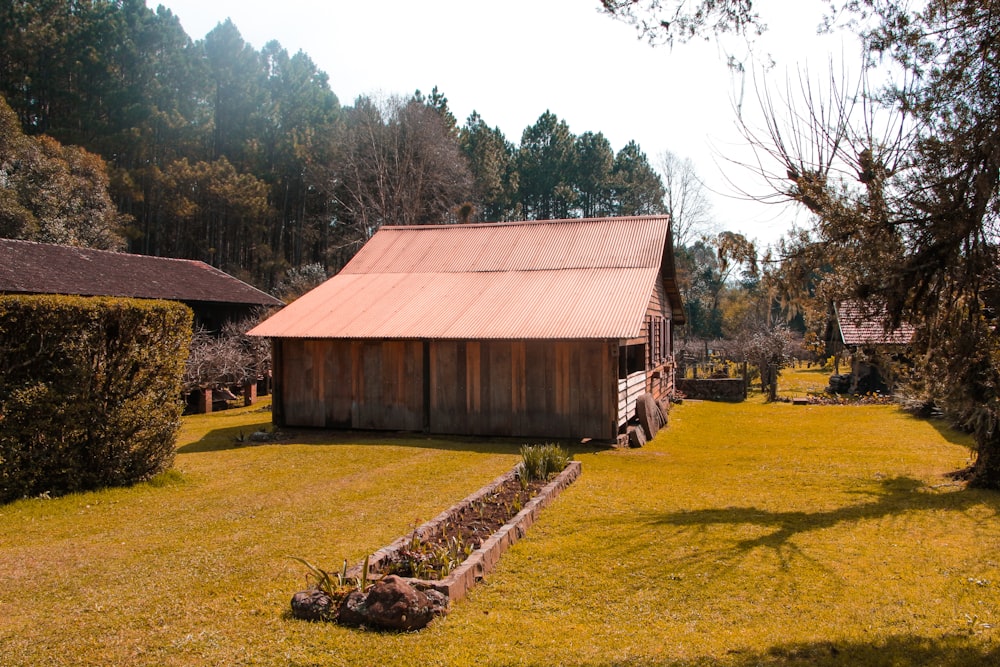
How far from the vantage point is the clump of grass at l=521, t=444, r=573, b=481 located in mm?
10755

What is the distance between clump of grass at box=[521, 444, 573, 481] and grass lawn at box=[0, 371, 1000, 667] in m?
Answer: 0.48

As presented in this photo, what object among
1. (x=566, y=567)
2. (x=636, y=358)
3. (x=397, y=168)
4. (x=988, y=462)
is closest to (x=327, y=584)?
(x=566, y=567)

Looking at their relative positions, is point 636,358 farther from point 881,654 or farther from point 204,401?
point 881,654

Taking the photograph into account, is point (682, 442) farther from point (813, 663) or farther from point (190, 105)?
point (190, 105)

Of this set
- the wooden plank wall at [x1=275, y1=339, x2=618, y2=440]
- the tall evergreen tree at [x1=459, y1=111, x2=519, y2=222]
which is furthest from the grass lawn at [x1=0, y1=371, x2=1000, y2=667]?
the tall evergreen tree at [x1=459, y1=111, x2=519, y2=222]

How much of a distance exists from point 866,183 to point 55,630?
350 inches

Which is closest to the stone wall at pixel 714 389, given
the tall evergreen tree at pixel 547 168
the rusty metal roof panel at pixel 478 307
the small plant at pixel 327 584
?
the rusty metal roof panel at pixel 478 307

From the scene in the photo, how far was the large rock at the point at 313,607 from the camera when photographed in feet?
18.3

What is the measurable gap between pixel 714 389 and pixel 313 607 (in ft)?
77.5

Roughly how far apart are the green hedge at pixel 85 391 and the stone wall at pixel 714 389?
2070 centimetres

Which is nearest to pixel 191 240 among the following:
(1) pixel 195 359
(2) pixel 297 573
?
(1) pixel 195 359

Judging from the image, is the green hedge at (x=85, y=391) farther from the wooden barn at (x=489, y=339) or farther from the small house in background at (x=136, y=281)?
the small house in background at (x=136, y=281)

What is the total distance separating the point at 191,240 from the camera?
48094 mm

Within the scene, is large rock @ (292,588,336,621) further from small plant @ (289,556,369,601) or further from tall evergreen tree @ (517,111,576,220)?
tall evergreen tree @ (517,111,576,220)
